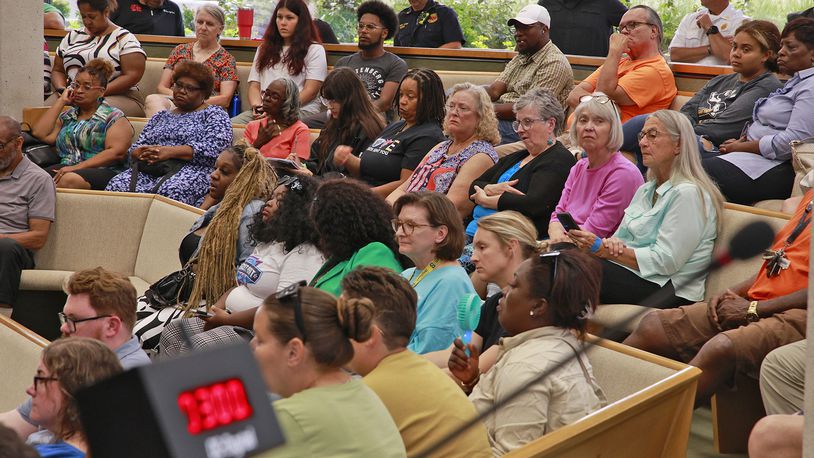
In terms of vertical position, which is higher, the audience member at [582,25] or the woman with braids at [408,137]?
the audience member at [582,25]

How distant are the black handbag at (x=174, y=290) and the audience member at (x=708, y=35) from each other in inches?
125

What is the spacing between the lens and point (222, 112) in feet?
19.0

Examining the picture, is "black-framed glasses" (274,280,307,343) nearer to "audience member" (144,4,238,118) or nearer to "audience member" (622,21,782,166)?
"audience member" (622,21,782,166)

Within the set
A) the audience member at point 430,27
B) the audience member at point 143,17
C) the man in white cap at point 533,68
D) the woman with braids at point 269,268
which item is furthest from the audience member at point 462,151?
the audience member at point 143,17

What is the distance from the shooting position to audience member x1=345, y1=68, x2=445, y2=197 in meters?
4.88

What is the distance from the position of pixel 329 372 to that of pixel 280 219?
74.8 inches

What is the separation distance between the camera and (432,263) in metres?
3.40

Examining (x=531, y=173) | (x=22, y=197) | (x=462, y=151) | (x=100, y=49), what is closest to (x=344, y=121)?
(x=462, y=151)

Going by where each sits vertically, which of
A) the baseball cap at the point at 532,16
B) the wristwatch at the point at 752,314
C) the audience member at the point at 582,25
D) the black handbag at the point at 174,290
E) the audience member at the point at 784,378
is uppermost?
the baseball cap at the point at 532,16

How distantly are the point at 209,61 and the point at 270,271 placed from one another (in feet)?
10.9

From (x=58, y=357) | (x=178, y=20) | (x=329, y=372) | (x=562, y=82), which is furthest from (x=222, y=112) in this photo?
(x=329, y=372)

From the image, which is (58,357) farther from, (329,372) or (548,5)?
(548,5)

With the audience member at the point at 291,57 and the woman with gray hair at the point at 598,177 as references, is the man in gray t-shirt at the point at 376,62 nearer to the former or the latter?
the audience member at the point at 291,57

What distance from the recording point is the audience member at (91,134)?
19.3 feet
